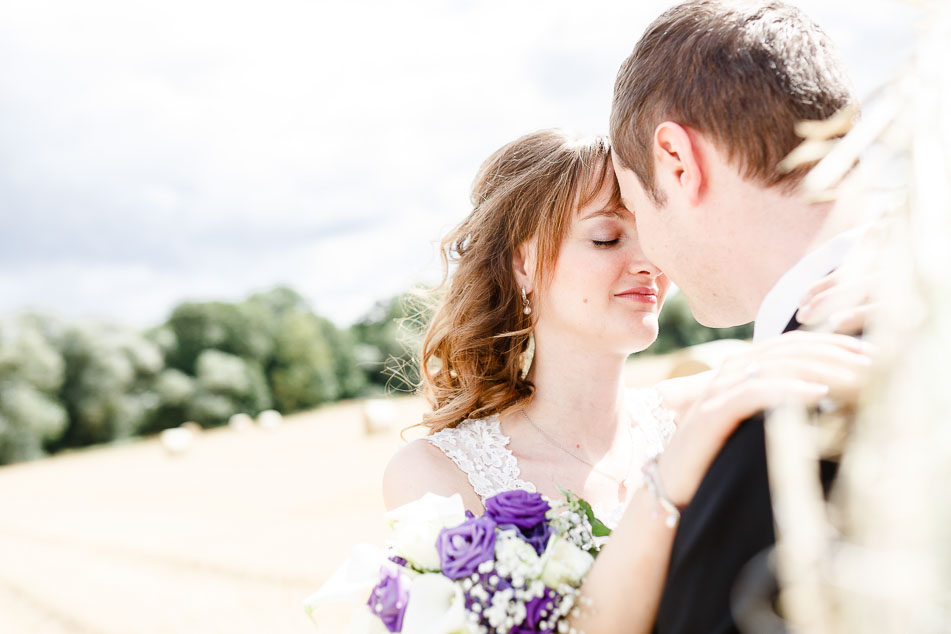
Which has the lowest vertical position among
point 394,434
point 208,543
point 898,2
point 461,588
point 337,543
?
point 394,434

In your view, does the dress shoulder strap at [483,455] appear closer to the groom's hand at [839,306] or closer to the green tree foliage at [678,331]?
the groom's hand at [839,306]

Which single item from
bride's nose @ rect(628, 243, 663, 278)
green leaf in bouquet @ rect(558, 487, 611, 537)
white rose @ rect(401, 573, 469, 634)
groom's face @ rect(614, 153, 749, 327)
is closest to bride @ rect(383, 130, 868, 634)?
bride's nose @ rect(628, 243, 663, 278)

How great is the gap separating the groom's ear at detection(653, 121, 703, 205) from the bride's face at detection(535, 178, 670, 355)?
1.13m

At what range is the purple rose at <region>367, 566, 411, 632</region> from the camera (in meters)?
2.08

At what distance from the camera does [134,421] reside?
43.7m

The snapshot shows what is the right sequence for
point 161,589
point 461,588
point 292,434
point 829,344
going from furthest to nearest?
1. point 292,434
2. point 161,589
3. point 461,588
4. point 829,344

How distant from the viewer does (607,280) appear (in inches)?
134

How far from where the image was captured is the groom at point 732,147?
2010 mm

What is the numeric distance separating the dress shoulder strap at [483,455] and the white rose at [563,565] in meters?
1.18

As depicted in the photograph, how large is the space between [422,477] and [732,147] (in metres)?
1.91

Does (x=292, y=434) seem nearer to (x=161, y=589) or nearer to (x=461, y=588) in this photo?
(x=161, y=589)

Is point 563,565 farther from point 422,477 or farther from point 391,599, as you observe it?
A: point 422,477

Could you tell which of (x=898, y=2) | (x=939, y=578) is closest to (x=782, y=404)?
(x=939, y=578)

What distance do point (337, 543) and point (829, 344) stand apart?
10227 millimetres
